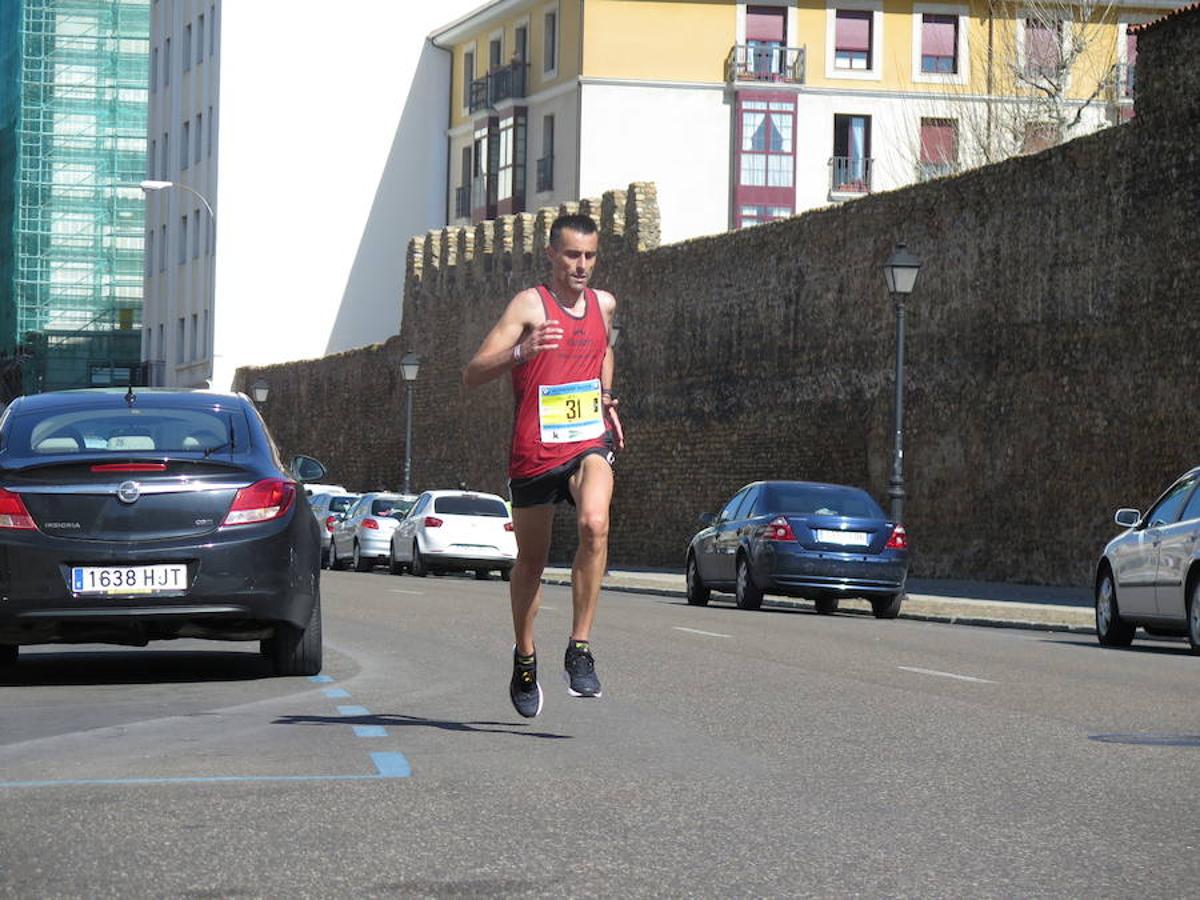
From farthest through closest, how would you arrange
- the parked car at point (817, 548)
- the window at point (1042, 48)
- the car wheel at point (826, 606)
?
the window at point (1042, 48) < the car wheel at point (826, 606) < the parked car at point (817, 548)

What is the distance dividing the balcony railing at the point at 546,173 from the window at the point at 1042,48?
1378cm

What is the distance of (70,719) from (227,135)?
66.9 m

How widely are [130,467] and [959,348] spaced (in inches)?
971

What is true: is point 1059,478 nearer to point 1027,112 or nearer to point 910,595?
point 910,595

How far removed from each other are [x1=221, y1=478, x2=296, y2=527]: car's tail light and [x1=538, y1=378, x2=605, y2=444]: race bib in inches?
120

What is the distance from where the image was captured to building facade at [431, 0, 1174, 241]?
218 feet

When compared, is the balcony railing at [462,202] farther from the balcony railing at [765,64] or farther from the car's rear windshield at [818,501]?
the car's rear windshield at [818,501]

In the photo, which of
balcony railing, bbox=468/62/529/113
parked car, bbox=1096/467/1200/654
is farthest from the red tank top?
balcony railing, bbox=468/62/529/113

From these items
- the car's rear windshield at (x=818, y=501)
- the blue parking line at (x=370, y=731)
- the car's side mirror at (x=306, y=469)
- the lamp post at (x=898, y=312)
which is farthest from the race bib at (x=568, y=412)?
the lamp post at (x=898, y=312)

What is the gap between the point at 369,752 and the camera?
29.9ft

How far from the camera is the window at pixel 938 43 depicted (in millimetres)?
68125

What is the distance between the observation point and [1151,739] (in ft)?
33.2

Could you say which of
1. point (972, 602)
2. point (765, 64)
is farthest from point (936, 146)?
point (972, 602)

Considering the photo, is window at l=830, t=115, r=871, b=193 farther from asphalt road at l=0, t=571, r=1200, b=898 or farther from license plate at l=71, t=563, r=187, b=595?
license plate at l=71, t=563, r=187, b=595
